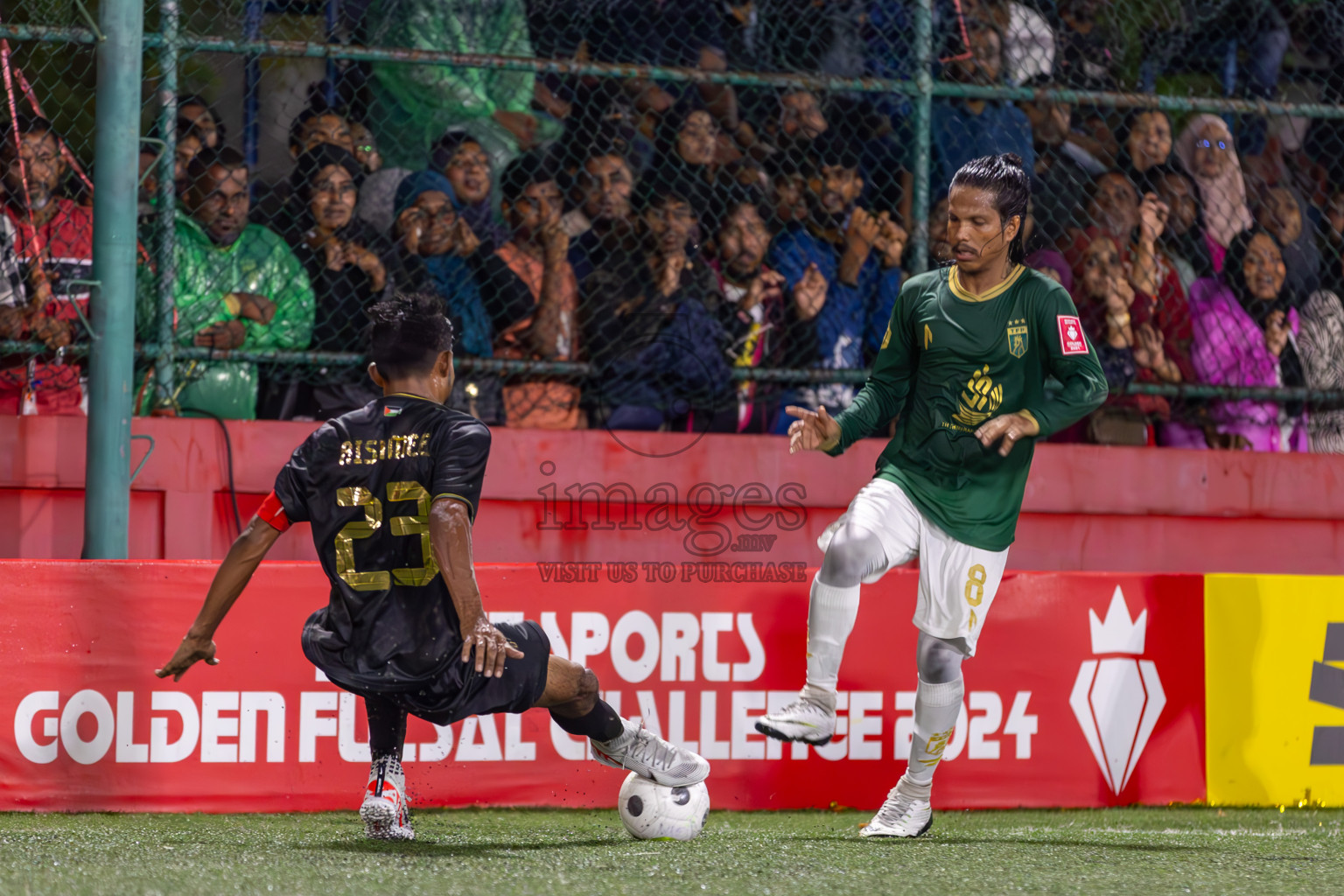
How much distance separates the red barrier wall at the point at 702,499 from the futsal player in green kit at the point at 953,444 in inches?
72.4

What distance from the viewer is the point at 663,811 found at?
12.8 ft

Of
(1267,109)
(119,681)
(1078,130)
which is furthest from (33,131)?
(1267,109)

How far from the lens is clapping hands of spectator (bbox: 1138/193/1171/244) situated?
21.2ft

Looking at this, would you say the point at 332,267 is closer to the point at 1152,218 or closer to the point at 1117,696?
the point at 1117,696

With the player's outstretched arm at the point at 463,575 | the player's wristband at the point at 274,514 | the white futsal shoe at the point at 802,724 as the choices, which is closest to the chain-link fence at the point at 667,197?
the player's wristband at the point at 274,514

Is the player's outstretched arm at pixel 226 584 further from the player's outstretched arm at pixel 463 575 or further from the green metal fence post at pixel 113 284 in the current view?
the green metal fence post at pixel 113 284

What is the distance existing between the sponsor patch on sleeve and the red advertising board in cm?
132

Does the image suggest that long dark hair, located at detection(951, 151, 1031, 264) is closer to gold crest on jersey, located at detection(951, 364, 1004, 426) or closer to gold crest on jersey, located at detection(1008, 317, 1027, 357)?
gold crest on jersey, located at detection(1008, 317, 1027, 357)

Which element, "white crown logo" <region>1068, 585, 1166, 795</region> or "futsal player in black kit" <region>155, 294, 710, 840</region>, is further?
"white crown logo" <region>1068, 585, 1166, 795</region>

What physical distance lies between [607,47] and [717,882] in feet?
13.7

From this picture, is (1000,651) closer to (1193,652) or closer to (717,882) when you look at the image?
(1193,652)

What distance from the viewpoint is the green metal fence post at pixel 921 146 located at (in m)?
6.23

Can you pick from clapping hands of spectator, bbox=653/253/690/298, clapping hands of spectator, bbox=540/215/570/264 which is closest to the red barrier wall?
clapping hands of spectator, bbox=653/253/690/298

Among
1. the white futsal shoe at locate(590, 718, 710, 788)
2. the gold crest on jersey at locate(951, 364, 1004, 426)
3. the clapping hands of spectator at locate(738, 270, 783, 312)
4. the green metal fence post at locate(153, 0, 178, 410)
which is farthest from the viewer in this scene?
the clapping hands of spectator at locate(738, 270, 783, 312)
